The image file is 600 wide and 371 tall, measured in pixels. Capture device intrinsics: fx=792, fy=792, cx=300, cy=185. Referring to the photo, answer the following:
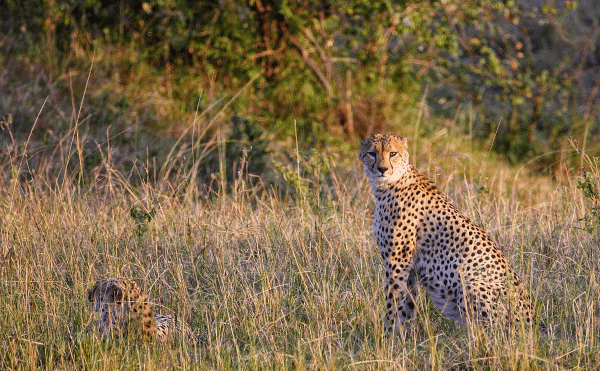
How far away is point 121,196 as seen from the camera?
5219 mm

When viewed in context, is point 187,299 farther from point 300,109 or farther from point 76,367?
point 300,109

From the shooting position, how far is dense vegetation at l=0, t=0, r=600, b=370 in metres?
3.67

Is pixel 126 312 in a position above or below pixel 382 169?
below

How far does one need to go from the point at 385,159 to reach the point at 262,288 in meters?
0.90

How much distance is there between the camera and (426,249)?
12.7 feet

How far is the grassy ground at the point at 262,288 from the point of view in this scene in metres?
3.41

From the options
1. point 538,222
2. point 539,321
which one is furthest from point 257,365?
point 538,222

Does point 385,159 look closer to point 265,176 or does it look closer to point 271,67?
point 265,176

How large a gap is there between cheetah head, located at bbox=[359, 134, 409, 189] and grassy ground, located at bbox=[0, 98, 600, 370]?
1.95ft

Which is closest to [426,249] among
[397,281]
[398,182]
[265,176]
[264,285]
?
[397,281]

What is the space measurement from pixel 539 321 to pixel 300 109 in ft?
17.1

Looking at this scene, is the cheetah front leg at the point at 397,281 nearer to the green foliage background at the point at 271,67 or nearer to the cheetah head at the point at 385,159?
the cheetah head at the point at 385,159

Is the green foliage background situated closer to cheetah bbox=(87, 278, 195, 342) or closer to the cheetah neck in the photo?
the cheetah neck

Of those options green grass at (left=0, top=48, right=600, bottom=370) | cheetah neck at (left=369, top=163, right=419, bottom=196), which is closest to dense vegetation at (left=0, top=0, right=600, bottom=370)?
green grass at (left=0, top=48, right=600, bottom=370)
